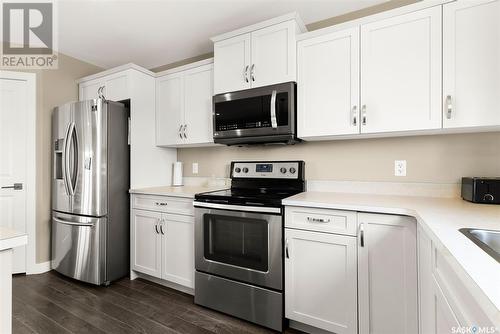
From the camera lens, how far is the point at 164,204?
2.33 meters

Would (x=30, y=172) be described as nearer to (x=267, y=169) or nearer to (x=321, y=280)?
(x=267, y=169)

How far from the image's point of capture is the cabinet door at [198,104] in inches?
97.7

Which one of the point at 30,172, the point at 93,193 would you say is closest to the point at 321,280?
the point at 93,193

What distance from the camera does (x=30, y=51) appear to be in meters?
2.78

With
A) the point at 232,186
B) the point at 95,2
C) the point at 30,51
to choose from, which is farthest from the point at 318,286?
the point at 30,51

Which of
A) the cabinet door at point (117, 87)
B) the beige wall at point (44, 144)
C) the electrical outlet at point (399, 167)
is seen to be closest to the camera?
the electrical outlet at point (399, 167)

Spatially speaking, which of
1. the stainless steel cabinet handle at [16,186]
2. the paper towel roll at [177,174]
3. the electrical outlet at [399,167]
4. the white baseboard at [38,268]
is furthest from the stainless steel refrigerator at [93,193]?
the electrical outlet at [399,167]

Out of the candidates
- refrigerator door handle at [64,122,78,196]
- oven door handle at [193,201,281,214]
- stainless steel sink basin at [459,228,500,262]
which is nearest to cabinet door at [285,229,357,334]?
oven door handle at [193,201,281,214]

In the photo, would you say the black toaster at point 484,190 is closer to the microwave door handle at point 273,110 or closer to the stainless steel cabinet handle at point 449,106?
the stainless steel cabinet handle at point 449,106

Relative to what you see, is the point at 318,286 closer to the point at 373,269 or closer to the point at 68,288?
the point at 373,269

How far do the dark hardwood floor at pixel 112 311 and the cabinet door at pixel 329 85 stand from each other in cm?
155

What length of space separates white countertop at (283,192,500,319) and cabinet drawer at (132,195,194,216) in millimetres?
950

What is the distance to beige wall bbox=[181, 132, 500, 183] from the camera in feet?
5.61

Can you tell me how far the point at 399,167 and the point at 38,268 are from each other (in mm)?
3727
